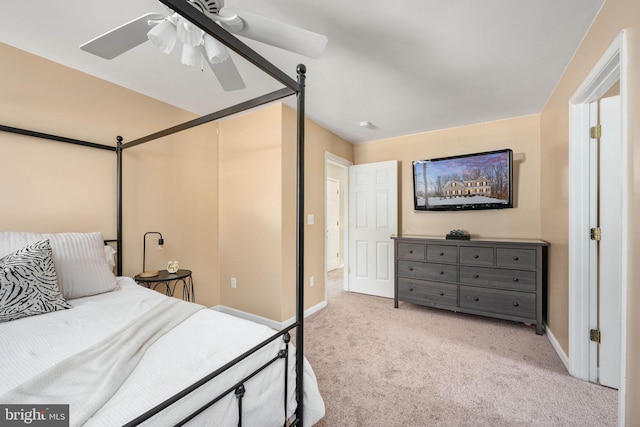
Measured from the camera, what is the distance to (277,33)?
1.24 meters

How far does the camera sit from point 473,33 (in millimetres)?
1778

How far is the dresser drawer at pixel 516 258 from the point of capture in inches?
108

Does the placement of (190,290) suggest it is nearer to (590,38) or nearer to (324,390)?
(324,390)

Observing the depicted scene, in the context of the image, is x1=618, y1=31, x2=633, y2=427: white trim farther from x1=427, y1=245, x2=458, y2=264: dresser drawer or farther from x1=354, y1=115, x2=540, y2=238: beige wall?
x1=354, y1=115, x2=540, y2=238: beige wall

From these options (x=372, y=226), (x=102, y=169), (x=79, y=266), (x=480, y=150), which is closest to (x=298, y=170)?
(x=79, y=266)

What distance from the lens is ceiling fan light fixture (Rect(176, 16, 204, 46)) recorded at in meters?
1.22

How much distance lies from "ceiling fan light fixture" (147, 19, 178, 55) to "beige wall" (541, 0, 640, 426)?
82.3 inches

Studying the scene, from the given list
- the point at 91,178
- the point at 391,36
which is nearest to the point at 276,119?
the point at 391,36

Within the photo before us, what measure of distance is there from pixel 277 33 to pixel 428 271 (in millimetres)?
2964

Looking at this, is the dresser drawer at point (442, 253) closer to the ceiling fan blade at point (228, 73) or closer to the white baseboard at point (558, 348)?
the white baseboard at point (558, 348)

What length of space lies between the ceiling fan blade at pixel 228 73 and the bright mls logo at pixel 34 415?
155cm

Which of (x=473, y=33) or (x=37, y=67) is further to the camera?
(x=37, y=67)

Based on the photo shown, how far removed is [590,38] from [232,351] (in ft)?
8.96

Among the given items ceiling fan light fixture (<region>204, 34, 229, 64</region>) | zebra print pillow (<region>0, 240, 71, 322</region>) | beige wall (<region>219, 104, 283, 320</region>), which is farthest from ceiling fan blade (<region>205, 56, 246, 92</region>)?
zebra print pillow (<region>0, 240, 71, 322</region>)
